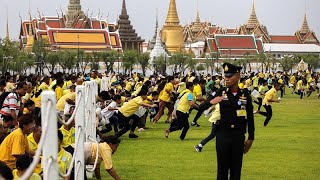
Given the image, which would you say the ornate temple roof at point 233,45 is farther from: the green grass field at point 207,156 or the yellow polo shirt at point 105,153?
Answer: the yellow polo shirt at point 105,153

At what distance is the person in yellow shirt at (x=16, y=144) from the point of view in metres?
8.51

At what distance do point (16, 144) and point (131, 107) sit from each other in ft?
27.8

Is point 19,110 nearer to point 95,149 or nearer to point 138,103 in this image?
point 138,103

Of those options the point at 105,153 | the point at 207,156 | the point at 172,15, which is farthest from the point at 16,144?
the point at 172,15

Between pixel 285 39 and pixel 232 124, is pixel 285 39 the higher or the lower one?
the lower one

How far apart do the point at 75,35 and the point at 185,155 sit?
224 ft

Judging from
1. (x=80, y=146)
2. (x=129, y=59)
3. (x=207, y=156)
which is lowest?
(x=129, y=59)

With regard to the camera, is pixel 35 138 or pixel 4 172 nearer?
pixel 4 172

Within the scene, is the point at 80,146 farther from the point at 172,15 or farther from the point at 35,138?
the point at 172,15

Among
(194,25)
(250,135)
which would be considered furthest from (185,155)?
(194,25)

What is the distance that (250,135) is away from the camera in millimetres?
8586

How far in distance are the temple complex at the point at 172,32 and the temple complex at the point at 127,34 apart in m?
3.20

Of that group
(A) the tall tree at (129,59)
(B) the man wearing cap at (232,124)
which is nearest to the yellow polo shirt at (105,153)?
(B) the man wearing cap at (232,124)

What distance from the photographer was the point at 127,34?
99688 millimetres
